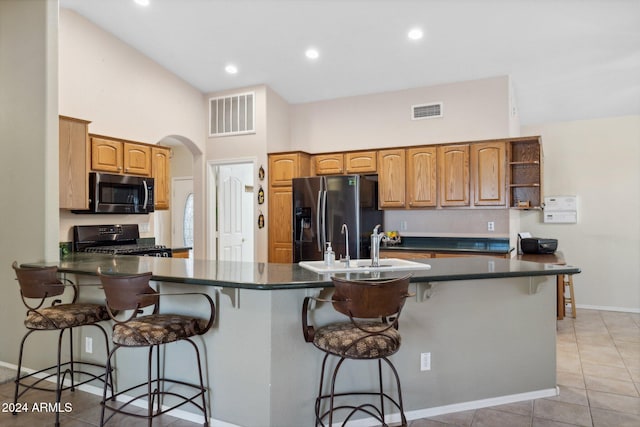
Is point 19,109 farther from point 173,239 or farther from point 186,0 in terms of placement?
point 173,239

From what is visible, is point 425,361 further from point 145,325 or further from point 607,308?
point 607,308

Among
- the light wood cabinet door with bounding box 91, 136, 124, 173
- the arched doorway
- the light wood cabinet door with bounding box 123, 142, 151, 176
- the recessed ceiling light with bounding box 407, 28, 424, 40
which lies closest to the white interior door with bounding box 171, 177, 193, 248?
the arched doorway

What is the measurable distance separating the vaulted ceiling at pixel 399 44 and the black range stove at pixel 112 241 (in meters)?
2.22

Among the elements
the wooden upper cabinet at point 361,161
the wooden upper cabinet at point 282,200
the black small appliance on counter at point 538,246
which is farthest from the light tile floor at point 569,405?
the wooden upper cabinet at point 282,200

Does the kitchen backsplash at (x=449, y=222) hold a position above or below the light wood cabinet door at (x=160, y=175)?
below

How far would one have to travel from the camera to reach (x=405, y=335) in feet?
8.13

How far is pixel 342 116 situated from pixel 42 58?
144 inches

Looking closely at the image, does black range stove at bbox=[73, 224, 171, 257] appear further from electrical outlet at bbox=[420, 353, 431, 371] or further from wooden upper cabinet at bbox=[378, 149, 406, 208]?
electrical outlet at bbox=[420, 353, 431, 371]

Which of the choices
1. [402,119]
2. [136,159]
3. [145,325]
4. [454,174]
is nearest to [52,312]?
[145,325]

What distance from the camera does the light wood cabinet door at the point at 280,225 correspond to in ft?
Answer: 18.0

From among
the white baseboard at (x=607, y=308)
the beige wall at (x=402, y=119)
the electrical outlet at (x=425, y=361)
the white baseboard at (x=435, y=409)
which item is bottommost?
the white baseboard at (x=607, y=308)

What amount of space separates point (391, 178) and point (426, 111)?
3.31 feet

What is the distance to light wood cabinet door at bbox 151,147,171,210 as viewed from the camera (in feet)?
15.8

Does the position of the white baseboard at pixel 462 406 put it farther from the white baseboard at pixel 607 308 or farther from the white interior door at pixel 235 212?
the white interior door at pixel 235 212
